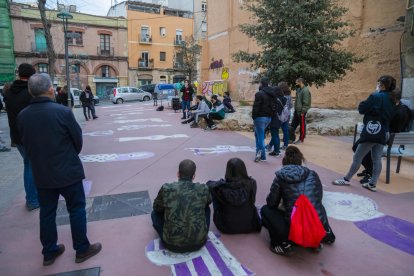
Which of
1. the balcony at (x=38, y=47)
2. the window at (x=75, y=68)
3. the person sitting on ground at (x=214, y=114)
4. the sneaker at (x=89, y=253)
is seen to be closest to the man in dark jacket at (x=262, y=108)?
the sneaker at (x=89, y=253)

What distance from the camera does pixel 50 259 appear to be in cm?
304

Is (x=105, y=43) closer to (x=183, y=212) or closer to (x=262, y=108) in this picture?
(x=262, y=108)

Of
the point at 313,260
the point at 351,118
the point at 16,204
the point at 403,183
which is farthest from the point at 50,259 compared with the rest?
the point at 351,118

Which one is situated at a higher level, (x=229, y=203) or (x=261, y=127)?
(x=261, y=127)

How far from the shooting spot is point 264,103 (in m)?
6.40

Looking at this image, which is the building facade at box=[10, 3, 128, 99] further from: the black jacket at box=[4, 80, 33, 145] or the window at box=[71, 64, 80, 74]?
the black jacket at box=[4, 80, 33, 145]

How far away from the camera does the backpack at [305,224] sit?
2.92 meters

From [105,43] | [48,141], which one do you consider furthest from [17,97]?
[105,43]

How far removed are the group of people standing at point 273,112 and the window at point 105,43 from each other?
35835mm

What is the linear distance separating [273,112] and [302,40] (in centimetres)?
482

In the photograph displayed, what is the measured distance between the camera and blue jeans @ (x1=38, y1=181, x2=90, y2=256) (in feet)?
9.48

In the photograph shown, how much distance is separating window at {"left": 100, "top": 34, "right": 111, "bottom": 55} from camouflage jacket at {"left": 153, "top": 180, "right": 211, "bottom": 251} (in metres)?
40.0

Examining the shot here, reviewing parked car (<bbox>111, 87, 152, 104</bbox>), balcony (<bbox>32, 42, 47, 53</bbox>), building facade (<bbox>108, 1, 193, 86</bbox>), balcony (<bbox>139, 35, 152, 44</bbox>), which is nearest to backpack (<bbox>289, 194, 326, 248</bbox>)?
parked car (<bbox>111, 87, 152, 104</bbox>)

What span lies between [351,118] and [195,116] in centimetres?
571
